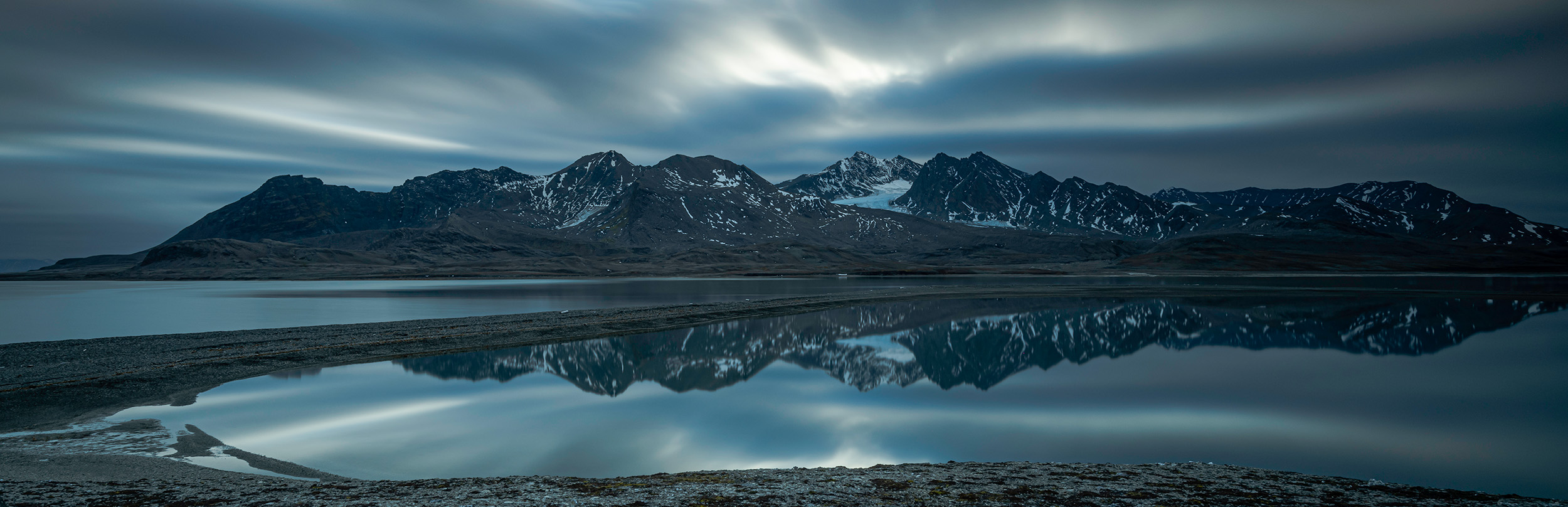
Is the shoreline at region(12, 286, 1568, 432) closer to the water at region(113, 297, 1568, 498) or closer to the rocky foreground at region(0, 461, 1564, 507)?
the water at region(113, 297, 1568, 498)

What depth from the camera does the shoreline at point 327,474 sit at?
11.8m

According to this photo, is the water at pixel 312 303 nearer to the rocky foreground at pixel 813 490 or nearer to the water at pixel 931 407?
the water at pixel 931 407

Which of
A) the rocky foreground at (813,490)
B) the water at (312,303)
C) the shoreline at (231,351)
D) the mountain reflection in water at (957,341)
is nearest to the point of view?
the rocky foreground at (813,490)

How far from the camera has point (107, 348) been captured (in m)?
31.4

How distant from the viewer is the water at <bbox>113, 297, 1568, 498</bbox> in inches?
628

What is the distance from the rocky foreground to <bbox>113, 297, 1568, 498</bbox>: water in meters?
1.95

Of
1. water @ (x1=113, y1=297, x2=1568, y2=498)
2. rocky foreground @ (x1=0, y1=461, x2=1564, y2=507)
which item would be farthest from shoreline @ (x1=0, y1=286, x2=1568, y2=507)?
water @ (x1=113, y1=297, x2=1568, y2=498)

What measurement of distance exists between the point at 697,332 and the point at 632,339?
5.03 meters

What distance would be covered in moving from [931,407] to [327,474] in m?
16.0

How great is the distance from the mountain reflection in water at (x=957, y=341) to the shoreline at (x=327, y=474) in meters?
4.94

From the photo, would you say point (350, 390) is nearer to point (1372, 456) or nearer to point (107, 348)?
point (107, 348)

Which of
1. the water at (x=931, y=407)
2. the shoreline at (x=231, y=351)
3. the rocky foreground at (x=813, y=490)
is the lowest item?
the water at (x=931, y=407)

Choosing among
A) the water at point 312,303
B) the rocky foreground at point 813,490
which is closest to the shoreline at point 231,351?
the water at point 312,303

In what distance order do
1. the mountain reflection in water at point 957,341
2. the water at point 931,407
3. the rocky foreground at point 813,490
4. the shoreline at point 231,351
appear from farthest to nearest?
the mountain reflection in water at point 957,341 → the shoreline at point 231,351 → the water at point 931,407 → the rocky foreground at point 813,490
